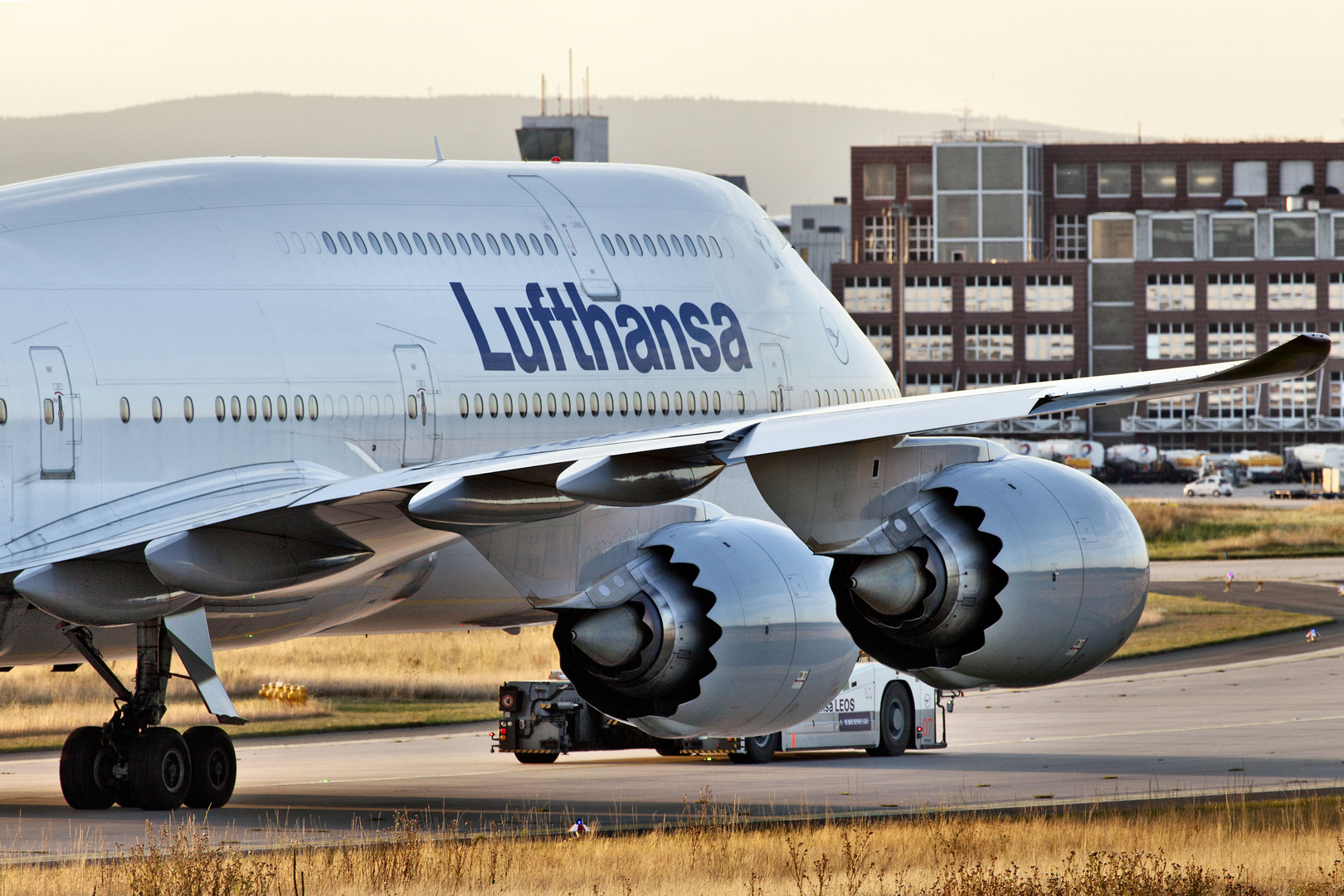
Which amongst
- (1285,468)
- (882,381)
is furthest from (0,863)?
(1285,468)

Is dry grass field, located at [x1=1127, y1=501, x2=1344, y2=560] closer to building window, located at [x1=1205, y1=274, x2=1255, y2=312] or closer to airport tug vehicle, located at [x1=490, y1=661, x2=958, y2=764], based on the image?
airport tug vehicle, located at [x1=490, y1=661, x2=958, y2=764]

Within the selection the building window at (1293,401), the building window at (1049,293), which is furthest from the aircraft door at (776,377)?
the building window at (1049,293)

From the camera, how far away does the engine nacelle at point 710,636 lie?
1691cm

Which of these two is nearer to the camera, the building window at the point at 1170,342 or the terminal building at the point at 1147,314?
the terminal building at the point at 1147,314

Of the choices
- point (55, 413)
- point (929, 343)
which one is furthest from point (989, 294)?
point (55, 413)

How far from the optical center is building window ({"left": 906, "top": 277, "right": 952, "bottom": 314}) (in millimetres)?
176000

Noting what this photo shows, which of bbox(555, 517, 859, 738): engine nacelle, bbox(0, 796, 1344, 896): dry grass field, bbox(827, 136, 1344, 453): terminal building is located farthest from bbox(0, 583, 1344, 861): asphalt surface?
bbox(827, 136, 1344, 453): terminal building

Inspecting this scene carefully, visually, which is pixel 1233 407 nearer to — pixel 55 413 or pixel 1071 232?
pixel 1071 232

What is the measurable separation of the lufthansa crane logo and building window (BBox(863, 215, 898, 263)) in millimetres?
167411

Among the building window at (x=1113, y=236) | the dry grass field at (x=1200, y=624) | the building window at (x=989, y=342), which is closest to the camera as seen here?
the dry grass field at (x=1200, y=624)

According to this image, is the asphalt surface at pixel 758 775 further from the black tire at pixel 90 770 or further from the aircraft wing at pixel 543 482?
the aircraft wing at pixel 543 482

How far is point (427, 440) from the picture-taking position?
2183 centimetres

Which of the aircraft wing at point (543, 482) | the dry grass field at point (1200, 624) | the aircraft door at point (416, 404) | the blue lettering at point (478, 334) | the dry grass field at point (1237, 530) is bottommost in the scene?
the dry grass field at point (1200, 624)

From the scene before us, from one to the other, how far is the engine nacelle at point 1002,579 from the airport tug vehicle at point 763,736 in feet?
36.4
